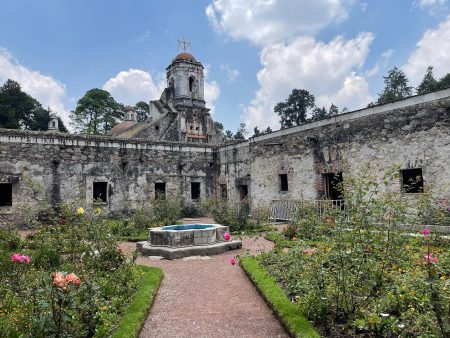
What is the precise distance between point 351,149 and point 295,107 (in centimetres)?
4150

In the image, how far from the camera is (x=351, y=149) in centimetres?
1195

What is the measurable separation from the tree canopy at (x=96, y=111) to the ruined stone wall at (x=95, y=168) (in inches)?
1169

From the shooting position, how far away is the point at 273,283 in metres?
5.71

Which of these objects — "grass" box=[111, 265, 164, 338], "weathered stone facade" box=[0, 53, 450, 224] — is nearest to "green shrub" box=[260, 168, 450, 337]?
"grass" box=[111, 265, 164, 338]

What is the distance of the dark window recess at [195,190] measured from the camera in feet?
62.4

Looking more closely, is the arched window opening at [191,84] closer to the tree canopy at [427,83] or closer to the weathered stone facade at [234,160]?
the weathered stone facade at [234,160]

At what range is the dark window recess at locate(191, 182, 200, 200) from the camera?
19.0 m

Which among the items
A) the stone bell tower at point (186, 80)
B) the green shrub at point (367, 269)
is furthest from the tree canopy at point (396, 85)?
the green shrub at point (367, 269)

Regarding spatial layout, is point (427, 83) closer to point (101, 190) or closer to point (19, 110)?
point (101, 190)

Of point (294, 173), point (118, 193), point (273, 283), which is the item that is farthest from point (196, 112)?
point (273, 283)

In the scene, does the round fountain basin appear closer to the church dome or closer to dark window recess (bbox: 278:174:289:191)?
dark window recess (bbox: 278:174:289:191)

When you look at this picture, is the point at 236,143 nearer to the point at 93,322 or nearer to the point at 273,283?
the point at 273,283

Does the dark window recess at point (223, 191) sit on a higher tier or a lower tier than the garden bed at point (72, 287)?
higher

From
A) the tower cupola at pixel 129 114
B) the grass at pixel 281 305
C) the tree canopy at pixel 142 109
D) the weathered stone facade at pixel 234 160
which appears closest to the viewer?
the grass at pixel 281 305
